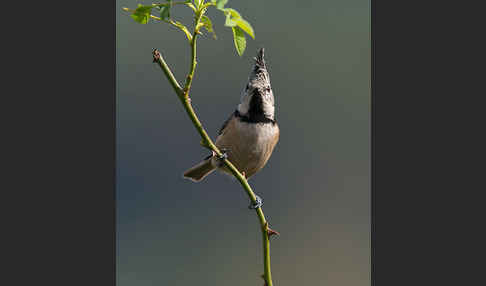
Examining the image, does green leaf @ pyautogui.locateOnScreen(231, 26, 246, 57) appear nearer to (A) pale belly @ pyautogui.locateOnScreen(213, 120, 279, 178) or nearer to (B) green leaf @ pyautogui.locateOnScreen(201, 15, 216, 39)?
(B) green leaf @ pyautogui.locateOnScreen(201, 15, 216, 39)

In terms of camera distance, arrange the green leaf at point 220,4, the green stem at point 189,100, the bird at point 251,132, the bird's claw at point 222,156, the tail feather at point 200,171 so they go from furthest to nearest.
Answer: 1. the tail feather at point 200,171
2. the bird at point 251,132
3. the bird's claw at point 222,156
4. the green stem at point 189,100
5. the green leaf at point 220,4

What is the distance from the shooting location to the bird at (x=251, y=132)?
6.40 ft

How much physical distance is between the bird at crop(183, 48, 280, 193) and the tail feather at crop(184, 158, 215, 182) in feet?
0.39

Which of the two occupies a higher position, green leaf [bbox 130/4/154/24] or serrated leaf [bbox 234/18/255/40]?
green leaf [bbox 130/4/154/24]

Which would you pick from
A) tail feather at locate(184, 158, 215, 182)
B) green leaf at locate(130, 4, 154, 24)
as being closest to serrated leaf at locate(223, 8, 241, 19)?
green leaf at locate(130, 4, 154, 24)

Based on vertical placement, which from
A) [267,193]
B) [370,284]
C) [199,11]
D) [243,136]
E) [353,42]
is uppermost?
[353,42]

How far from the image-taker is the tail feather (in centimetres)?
231

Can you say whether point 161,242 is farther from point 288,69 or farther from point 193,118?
point 193,118

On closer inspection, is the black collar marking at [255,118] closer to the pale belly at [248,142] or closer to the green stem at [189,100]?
the pale belly at [248,142]

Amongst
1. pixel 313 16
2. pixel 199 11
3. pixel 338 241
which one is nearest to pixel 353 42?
pixel 313 16

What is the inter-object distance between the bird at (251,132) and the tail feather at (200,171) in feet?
0.39

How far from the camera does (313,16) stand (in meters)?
2.09

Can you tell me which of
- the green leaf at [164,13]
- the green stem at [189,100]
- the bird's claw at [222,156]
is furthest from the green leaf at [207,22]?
the bird's claw at [222,156]

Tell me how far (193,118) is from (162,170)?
0.95m
